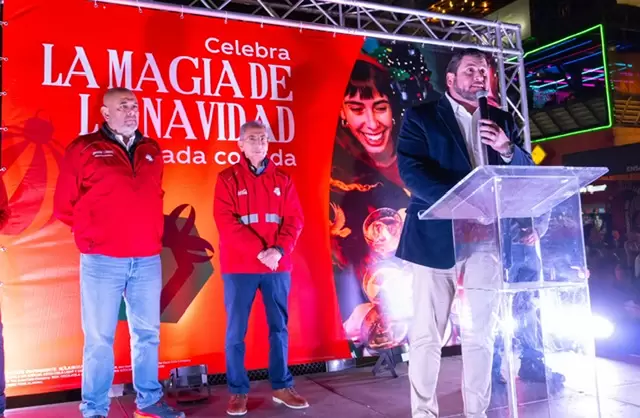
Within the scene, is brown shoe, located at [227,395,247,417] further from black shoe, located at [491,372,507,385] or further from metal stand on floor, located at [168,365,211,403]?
black shoe, located at [491,372,507,385]

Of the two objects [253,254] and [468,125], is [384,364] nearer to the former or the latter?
[253,254]

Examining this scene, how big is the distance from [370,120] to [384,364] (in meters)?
1.99

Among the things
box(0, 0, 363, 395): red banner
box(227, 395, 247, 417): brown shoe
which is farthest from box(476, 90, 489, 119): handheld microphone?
box(0, 0, 363, 395): red banner

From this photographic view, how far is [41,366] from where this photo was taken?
353cm

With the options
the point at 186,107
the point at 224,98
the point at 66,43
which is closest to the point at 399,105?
the point at 224,98

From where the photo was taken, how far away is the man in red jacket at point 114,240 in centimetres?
293

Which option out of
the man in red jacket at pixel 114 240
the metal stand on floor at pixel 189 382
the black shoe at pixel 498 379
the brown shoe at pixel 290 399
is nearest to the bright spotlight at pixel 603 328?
the brown shoe at pixel 290 399

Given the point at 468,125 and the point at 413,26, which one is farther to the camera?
the point at 413,26

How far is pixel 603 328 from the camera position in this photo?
4.51 m

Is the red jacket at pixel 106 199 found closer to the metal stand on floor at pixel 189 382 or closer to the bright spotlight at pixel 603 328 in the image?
the metal stand on floor at pixel 189 382

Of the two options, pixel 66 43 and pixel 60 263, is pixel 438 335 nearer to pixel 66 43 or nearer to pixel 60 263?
pixel 60 263

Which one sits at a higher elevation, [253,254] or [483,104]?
[483,104]

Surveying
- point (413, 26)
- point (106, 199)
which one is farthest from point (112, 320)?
point (413, 26)

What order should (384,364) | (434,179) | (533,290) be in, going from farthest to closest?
(384,364), (434,179), (533,290)
